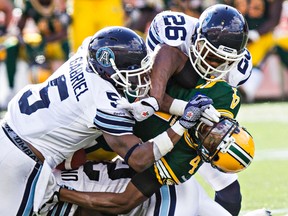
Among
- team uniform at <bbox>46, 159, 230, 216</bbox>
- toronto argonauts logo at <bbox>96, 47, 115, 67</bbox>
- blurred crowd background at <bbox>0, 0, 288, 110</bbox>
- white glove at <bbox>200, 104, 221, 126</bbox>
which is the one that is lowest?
blurred crowd background at <bbox>0, 0, 288, 110</bbox>

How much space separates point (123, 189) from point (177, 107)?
1.76 ft

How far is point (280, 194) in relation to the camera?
5.76 metres

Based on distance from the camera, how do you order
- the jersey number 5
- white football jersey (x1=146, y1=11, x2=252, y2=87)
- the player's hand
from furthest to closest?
white football jersey (x1=146, y1=11, x2=252, y2=87) < the jersey number 5 < the player's hand

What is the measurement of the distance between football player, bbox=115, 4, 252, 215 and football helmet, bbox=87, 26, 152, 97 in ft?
0.32

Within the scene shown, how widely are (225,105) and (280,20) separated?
7.63m

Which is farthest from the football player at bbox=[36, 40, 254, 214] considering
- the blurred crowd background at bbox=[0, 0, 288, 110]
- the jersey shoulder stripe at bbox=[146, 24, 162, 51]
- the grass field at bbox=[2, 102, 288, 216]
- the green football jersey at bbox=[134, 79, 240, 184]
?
the blurred crowd background at bbox=[0, 0, 288, 110]

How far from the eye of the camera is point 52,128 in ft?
14.4

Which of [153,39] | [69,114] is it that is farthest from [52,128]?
[153,39]

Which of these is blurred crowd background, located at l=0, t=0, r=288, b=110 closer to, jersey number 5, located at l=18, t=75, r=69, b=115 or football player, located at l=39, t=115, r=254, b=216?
jersey number 5, located at l=18, t=75, r=69, b=115

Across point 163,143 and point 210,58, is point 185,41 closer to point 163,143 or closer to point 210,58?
point 210,58

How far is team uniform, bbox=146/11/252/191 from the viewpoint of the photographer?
15.3 ft

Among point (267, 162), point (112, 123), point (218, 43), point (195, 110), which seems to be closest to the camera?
point (195, 110)

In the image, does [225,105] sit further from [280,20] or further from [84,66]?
[280,20]

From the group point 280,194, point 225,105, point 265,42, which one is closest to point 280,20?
point 265,42
